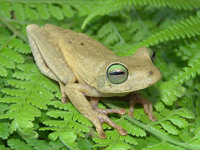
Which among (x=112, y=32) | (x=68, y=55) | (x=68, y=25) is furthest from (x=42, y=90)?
(x=112, y=32)

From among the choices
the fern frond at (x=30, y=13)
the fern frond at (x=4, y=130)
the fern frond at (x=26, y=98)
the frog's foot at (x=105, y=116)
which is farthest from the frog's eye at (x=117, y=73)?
the fern frond at (x=30, y=13)

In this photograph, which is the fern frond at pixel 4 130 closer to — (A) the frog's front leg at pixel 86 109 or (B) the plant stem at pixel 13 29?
(A) the frog's front leg at pixel 86 109

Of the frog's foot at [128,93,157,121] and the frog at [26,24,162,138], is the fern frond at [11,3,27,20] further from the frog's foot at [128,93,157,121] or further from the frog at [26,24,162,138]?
the frog's foot at [128,93,157,121]

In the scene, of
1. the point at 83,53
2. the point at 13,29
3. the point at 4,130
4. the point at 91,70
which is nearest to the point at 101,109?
the point at 91,70

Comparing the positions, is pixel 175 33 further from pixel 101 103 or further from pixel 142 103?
pixel 101 103

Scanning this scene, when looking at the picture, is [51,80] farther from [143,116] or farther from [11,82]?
[143,116]

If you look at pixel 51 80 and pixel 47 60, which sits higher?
pixel 47 60

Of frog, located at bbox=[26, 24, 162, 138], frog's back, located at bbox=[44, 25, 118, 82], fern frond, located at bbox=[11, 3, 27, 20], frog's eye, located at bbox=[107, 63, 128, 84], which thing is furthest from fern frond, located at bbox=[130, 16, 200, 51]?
fern frond, located at bbox=[11, 3, 27, 20]
